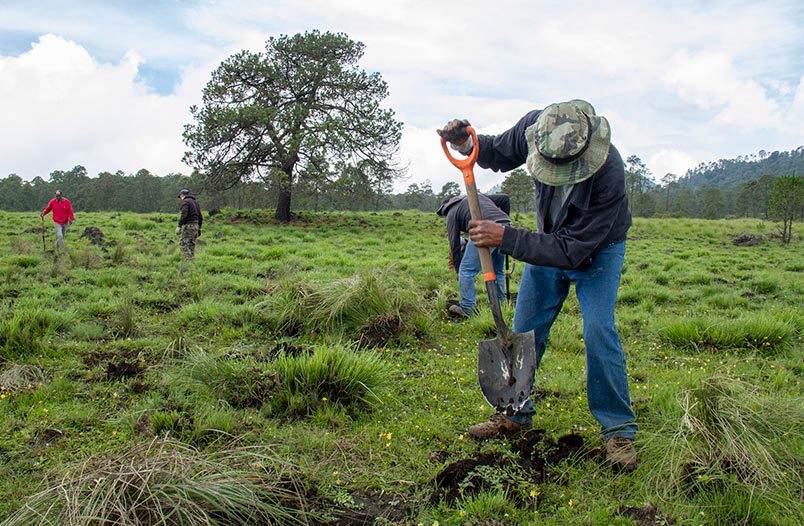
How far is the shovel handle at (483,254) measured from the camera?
3168mm

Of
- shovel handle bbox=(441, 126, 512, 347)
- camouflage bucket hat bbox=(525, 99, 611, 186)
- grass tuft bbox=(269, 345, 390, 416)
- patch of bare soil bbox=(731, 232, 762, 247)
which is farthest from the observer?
patch of bare soil bbox=(731, 232, 762, 247)

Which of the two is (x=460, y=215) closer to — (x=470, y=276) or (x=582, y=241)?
(x=470, y=276)

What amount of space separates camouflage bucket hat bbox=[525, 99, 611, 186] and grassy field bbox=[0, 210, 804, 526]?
1.37m

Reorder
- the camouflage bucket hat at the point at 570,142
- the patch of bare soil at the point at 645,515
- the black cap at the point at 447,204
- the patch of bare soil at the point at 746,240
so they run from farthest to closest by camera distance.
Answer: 1. the patch of bare soil at the point at 746,240
2. the black cap at the point at 447,204
3. the camouflage bucket hat at the point at 570,142
4. the patch of bare soil at the point at 645,515

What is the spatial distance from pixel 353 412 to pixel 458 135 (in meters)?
1.97

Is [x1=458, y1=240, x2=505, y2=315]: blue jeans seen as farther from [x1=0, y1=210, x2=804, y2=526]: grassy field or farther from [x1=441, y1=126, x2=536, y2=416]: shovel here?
[x1=441, y1=126, x2=536, y2=416]: shovel

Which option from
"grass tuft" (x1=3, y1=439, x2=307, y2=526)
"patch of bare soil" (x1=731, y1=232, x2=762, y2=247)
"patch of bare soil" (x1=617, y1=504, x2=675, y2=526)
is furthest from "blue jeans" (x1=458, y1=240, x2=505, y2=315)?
"patch of bare soil" (x1=731, y1=232, x2=762, y2=247)

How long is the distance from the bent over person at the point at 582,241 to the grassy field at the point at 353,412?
0.21 metres

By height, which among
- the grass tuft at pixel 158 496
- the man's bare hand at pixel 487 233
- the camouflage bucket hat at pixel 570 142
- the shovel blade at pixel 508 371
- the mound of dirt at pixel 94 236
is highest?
the camouflage bucket hat at pixel 570 142

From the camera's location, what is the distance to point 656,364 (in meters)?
4.79

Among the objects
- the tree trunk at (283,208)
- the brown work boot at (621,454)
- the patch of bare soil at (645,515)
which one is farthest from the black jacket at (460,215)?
the tree trunk at (283,208)

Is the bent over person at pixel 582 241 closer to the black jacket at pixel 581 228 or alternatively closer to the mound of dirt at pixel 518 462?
the black jacket at pixel 581 228

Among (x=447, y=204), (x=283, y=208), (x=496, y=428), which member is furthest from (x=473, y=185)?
(x=283, y=208)

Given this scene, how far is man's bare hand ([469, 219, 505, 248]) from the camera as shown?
2950mm
